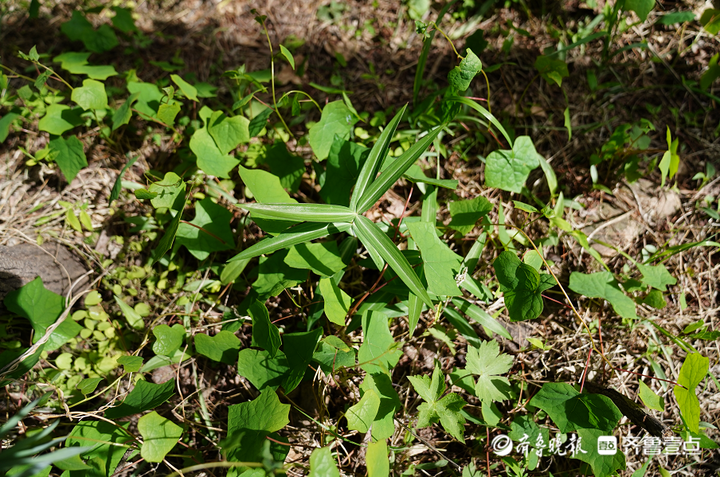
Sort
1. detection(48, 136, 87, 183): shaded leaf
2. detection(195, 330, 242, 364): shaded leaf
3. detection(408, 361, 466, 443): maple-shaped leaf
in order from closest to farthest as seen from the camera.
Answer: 1. detection(408, 361, 466, 443): maple-shaped leaf
2. detection(195, 330, 242, 364): shaded leaf
3. detection(48, 136, 87, 183): shaded leaf

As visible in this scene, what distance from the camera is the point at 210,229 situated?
5.24 feet

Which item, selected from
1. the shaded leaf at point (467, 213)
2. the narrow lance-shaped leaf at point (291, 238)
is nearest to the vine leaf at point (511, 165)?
the shaded leaf at point (467, 213)

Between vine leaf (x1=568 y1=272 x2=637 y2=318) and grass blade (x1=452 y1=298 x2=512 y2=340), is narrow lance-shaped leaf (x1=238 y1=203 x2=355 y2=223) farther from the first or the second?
vine leaf (x1=568 y1=272 x2=637 y2=318)

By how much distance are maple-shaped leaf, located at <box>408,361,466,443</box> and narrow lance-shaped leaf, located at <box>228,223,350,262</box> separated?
56 centimetres

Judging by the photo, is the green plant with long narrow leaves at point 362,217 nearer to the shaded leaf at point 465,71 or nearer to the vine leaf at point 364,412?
the shaded leaf at point 465,71

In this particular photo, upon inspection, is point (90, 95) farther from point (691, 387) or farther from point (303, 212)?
point (691, 387)

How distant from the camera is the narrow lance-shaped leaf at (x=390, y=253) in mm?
1272

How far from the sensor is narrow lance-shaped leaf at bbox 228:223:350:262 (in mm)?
1320

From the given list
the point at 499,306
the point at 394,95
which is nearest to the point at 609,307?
the point at 499,306

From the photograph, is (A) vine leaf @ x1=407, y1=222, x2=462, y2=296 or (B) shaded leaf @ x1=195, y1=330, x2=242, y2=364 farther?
(B) shaded leaf @ x1=195, y1=330, x2=242, y2=364
